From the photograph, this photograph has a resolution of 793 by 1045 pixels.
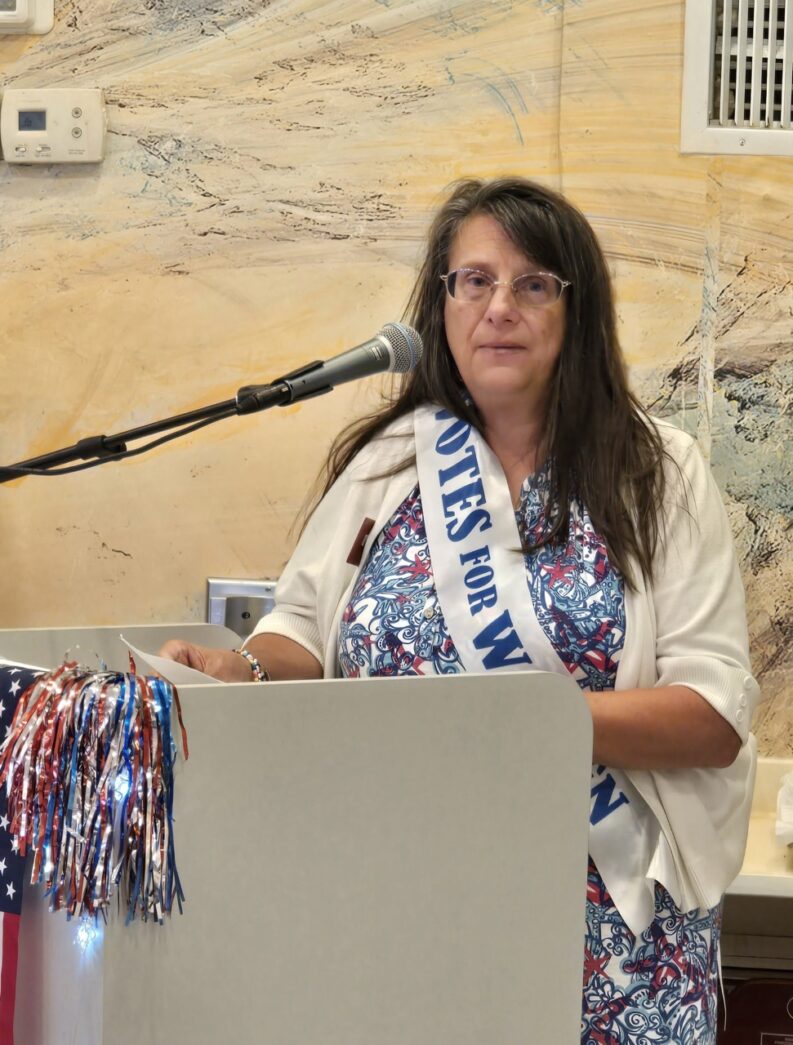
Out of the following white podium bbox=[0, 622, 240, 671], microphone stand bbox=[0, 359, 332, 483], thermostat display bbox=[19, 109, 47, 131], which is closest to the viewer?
microphone stand bbox=[0, 359, 332, 483]

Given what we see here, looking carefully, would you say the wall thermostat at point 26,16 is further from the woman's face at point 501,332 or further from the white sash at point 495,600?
the white sash at point 495,600

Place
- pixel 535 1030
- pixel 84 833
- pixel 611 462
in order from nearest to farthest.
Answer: pixel 84 833, pixel 535 1030, pixel 611 462

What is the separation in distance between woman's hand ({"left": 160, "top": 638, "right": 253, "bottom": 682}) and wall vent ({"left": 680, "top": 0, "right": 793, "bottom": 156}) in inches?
45.9

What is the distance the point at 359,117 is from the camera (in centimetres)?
205

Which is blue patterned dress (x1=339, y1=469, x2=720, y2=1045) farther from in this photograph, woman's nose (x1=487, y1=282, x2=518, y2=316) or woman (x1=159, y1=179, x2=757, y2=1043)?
woman's nose (x1=487, y1=282, x2=518, y2=316)

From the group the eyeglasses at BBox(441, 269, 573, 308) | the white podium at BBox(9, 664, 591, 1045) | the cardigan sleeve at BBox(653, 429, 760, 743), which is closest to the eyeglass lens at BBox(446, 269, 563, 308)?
the eyeglasses at BBox(441, 269, 573, 308)

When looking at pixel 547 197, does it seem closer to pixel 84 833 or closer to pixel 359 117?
pixel 359 117

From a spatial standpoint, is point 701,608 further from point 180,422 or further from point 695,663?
point 180,422

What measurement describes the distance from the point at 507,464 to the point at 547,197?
0.99 feet

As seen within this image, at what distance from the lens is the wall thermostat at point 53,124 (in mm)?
2068

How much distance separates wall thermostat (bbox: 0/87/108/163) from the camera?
2068 millimetres

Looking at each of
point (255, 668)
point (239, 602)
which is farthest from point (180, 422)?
point (239, 602)

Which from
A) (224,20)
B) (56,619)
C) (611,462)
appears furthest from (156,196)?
(611,462)

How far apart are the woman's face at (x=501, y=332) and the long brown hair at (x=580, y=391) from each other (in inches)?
0.6
